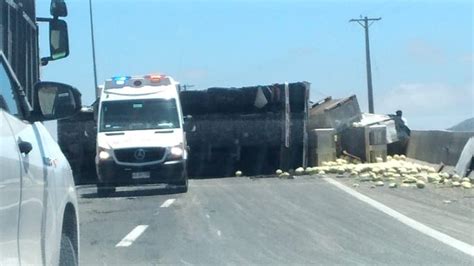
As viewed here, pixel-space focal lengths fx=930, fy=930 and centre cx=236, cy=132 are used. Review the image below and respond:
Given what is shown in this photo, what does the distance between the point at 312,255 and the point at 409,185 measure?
10421mm

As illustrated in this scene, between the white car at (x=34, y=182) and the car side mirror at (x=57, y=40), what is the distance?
4.27 meters

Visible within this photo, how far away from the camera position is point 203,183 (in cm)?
2491

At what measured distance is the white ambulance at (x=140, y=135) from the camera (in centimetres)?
2164

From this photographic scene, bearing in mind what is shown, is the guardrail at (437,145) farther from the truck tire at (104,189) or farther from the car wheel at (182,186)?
the truck tire at (104,189)

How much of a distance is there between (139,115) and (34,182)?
16984 mm

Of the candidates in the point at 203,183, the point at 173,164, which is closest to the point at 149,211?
the point at 173,164

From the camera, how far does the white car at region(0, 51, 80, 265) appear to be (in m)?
4.87

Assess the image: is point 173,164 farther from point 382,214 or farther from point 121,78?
point 382,214

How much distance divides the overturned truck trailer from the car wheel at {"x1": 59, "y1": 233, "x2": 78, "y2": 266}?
65.4 ft

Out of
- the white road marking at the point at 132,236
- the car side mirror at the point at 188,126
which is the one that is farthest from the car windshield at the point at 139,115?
the white road marking at the point at 132,236

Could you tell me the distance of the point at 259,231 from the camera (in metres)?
13.1

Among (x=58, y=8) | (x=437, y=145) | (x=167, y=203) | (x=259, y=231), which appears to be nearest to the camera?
(x=58, y=8)

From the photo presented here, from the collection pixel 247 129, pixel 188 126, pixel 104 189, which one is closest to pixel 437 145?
pixel 247 129

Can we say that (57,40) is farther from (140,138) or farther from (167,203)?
(140,138)
